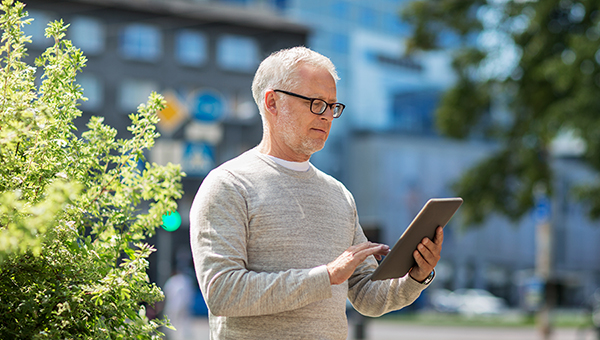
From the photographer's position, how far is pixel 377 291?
8.46 ft

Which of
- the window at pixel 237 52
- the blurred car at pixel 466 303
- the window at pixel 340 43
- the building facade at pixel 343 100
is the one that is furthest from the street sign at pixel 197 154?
the window at pixel 340 43

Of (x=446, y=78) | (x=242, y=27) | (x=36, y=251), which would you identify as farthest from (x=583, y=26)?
(x=446, y=78)

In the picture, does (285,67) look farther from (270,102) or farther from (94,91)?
(94,91)

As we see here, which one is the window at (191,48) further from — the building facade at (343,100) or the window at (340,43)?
the window at (340,43)

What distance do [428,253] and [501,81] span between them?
1468 centimetres

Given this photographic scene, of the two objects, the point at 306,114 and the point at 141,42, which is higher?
the point at 141,42

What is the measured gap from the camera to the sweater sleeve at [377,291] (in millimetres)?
2512

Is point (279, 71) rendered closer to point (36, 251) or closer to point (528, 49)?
point (36, 251)

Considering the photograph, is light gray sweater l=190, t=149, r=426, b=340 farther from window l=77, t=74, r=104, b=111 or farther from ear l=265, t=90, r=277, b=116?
window l=77, t=74, r=104, b=111

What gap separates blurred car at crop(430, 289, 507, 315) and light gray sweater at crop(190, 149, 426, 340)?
40835 millimetres

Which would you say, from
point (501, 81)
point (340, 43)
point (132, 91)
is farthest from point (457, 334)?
point (340, 43)

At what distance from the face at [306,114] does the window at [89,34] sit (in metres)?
34.9

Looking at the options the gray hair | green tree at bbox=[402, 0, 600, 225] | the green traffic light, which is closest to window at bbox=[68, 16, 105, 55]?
green tree at bbox=[402, 0, 600, 225]

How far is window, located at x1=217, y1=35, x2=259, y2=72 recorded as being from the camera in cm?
3809
